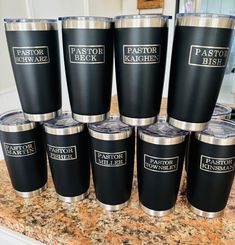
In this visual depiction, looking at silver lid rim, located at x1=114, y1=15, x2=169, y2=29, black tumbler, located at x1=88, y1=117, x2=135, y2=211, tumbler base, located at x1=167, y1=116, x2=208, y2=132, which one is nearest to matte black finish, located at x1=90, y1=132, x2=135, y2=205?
black tumbler, located at x1=88, y1=117, x2=135, y2=211

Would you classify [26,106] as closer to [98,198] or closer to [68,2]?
[98,198]

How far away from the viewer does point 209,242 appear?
0.57 metres

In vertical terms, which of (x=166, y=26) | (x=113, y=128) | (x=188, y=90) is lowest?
(x=113, y=128)

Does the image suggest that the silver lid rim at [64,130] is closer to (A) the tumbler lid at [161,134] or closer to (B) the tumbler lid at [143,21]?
(A) the tumbler lid at [161,134]

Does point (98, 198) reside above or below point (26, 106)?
below

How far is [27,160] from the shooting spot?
70 cm

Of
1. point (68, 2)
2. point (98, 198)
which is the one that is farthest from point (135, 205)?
point (68, 2)

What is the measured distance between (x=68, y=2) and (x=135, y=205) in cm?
212

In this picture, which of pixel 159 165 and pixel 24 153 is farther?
pixel 24 153

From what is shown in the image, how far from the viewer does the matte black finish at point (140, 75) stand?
Answer: 0.53 metres

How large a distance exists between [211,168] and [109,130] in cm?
26

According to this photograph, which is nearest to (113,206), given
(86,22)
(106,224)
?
(106,224)

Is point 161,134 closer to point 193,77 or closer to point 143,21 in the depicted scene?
point 193,77


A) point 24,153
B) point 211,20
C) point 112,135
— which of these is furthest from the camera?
point 24,153
